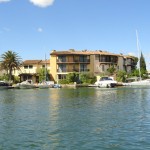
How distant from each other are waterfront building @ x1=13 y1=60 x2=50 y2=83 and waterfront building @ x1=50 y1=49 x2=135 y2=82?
22.1ft

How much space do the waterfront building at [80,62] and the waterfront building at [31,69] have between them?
673cm

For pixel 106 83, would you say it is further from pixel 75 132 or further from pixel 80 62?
pixel 75 132

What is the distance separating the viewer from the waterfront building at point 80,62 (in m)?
138

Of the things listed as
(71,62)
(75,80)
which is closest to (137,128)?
(75,80)

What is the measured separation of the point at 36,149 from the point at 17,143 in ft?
7.34

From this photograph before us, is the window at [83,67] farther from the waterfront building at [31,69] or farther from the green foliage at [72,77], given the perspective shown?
the waterfront building at [31,69]

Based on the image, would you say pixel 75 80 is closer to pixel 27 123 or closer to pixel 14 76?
pixel 14 76

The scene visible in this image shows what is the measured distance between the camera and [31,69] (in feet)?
490

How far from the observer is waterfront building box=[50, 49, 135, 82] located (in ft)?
453

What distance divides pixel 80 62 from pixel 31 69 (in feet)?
70.2

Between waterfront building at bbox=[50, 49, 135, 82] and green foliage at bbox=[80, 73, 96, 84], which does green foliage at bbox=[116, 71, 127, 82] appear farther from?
waterfront building at bbox=[50, 49, 135, 82]

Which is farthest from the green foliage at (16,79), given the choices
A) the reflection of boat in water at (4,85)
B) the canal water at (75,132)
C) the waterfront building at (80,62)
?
the canal water at (75,132)

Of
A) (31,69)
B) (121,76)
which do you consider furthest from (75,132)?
(31,69)

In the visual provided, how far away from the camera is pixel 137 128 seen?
2834 centimetres
